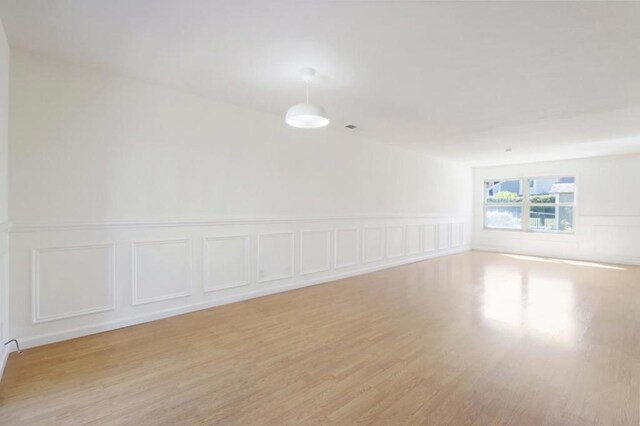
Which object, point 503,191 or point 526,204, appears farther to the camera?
point 503,191

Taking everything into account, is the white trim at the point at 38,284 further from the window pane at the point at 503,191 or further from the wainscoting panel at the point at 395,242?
the window pane at the point at 503,191

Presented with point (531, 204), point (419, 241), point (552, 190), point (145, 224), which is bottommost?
point (419, 241)

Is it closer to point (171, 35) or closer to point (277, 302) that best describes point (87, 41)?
point (171, 35)

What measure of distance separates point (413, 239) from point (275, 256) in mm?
3734

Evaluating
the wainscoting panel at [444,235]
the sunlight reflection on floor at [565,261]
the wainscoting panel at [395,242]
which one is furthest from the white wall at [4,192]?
the sunlight reflection on floor at [565,261]

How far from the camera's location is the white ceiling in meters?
2.02

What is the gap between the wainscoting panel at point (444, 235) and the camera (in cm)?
769

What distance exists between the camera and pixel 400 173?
6434 millimetres

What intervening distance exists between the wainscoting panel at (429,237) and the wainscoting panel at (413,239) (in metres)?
0.16

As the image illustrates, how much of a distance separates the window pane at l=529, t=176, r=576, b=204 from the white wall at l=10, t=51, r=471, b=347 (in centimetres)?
563

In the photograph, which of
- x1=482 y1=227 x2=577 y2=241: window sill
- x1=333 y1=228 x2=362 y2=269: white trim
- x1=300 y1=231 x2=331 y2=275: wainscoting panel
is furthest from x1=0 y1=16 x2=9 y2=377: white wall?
x1=482 y1=227 x2=577 y2=241: window sill

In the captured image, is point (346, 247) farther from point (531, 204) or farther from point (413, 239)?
point (531, 204)

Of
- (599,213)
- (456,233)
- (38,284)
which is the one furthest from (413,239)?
(38,284)

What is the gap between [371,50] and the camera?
8.20ft
